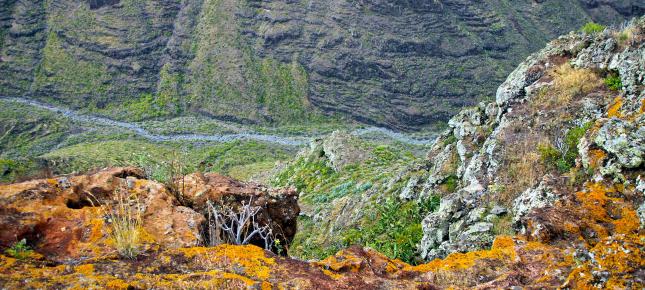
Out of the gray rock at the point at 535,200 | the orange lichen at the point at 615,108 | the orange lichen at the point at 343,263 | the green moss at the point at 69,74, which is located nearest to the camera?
the orange lichen at the point at 343,263

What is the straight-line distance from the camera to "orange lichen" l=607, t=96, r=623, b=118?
7.91 meters

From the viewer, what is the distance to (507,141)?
31.8 feet

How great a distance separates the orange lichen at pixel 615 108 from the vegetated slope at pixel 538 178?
27 millimetres

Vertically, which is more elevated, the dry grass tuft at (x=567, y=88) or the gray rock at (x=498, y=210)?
the dry grass tuft at (x=567, y=88)

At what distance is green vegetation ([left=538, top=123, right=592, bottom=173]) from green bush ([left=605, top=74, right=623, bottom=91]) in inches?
64.3

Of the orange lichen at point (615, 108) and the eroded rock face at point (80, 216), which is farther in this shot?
the orange lichen at point (615, 108)

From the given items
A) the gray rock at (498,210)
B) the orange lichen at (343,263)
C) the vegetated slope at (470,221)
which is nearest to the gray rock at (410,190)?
the vegetated slope at (470,221)

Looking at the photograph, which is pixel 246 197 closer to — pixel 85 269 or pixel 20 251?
pixel 85 269

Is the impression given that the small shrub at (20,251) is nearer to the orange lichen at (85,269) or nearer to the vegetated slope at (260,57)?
the orange lichen at (85,269)

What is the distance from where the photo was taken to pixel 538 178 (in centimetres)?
799

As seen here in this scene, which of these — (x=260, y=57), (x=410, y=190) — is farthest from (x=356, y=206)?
(x=260, y=57)

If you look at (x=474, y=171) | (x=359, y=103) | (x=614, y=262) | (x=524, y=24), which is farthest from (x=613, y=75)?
(x=524, y=24)

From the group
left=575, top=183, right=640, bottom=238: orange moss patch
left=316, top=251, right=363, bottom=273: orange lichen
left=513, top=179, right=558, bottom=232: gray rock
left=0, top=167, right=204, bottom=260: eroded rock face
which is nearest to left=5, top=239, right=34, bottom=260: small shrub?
left=0, top=167, right=204, bottom=260: eroded rock face

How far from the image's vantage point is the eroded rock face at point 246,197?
6.23 m
